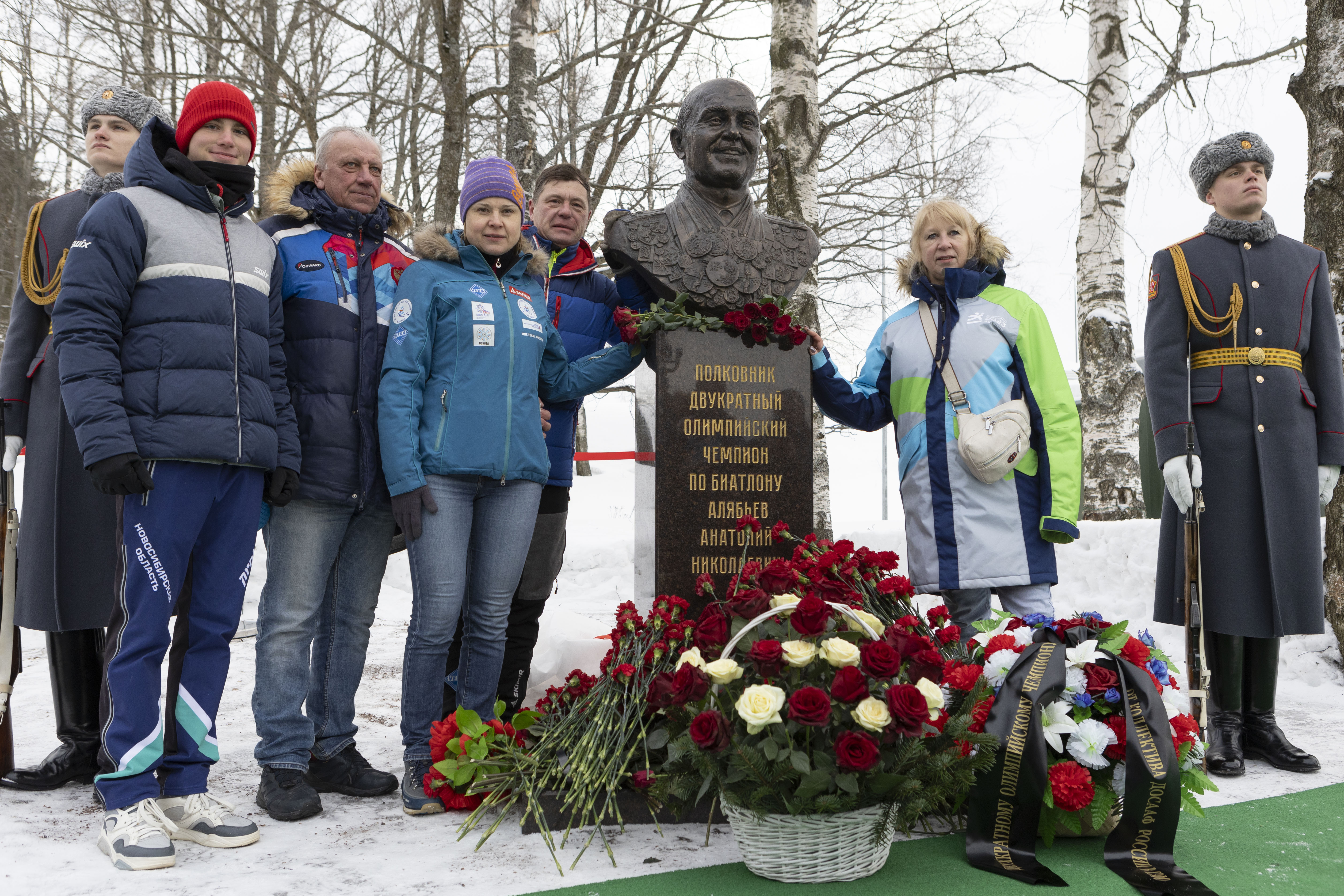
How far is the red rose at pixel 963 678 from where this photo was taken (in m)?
2.75

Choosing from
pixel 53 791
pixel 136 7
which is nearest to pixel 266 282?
pixel 53 791

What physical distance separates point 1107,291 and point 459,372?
596 cm

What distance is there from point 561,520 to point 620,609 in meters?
0.74

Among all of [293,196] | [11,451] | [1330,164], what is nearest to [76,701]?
[11,451]

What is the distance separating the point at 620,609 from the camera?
3340 mm

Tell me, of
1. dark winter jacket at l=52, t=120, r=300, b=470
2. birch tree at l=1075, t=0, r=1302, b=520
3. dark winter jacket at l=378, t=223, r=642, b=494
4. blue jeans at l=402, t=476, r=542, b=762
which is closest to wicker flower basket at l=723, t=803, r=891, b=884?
blue jeans at l=402, t=476, r=542, b=762

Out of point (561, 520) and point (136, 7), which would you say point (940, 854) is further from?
point (136, 7)

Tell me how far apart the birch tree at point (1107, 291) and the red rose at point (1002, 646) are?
16.5 ft

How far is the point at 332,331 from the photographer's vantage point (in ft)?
10.8

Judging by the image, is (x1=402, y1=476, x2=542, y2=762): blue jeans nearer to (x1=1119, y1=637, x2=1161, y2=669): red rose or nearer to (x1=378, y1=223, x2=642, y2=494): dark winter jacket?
(x1=378, y1=223, x2=642, y2=494): dark winter jacket

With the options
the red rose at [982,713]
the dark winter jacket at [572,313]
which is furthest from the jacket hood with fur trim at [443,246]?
the red rose at [982,713]

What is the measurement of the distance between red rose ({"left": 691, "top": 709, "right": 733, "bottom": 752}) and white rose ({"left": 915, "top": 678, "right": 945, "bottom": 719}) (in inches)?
19.3

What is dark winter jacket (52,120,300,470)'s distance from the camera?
8.75ft

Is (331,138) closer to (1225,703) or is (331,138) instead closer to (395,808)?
(395,808)
